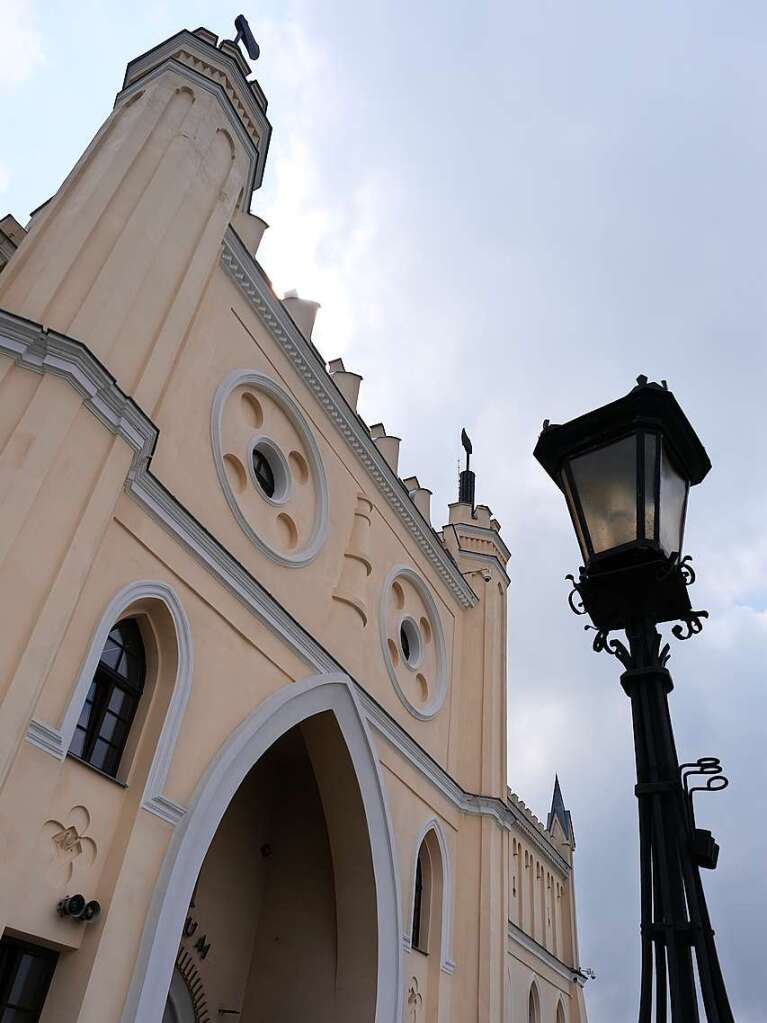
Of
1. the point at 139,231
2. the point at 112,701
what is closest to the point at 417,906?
the point at 112,701

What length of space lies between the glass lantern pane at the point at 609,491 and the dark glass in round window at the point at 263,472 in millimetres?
8290

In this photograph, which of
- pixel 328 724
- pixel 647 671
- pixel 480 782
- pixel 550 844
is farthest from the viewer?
pixel 550 844

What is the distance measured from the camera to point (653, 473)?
304 centimetres

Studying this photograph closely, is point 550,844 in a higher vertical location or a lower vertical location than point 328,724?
higher

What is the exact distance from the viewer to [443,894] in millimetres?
13031

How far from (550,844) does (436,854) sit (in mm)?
9837

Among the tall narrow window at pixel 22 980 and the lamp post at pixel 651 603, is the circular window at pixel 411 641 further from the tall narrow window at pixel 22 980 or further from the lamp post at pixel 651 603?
the lamp post at pixel 651 603

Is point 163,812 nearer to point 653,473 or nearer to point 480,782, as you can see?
point 653,473

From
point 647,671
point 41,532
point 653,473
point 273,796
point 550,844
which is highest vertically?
point 550,844

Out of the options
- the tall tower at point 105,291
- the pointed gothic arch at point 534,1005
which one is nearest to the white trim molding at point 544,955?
the pointed gothic arch at point 534,1005

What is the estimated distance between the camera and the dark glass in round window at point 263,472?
11266 mm

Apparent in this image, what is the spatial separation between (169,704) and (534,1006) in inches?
585

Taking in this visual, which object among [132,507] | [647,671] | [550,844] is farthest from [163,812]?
[550,844]

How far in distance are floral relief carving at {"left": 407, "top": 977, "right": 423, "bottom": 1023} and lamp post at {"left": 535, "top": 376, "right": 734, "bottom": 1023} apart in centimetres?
1036
